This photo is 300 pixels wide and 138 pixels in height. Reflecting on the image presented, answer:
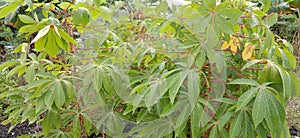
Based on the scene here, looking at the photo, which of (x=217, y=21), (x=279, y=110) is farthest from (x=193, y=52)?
(x=279, y=110)

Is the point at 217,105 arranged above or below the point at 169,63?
below

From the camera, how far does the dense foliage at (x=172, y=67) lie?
77cm

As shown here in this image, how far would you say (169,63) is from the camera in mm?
896

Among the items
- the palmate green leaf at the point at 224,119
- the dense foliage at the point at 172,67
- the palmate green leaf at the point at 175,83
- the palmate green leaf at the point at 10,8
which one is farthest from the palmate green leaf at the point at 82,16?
the palmate green leaf at the point at 224,119

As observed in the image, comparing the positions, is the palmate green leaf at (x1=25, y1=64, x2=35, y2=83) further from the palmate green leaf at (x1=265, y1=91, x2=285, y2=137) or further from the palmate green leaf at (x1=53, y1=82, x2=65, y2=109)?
the palmate green leaf at (x1=265, y1=91, x2=285, y2=137)

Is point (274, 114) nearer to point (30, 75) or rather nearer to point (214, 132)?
point (214, 132)

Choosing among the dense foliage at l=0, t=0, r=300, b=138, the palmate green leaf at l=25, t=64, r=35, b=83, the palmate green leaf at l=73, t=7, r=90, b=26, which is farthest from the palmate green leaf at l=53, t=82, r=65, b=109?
the palmate green leaf at l=73, t=7, r=90, b=26

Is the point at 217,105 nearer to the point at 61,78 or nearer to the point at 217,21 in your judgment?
the point at 217,21

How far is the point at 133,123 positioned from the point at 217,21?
471 millimetres

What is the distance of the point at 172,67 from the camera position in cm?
89

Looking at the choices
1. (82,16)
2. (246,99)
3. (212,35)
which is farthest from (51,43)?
(246,99)

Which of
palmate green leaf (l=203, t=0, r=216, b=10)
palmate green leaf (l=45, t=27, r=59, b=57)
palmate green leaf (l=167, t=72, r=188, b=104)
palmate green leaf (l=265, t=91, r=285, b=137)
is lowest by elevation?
palmate green leaf (l=265, t=91, r=285, b=137)

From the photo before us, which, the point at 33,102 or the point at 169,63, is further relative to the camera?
the point at 33,102

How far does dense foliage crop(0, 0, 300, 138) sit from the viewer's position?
2.54ft
